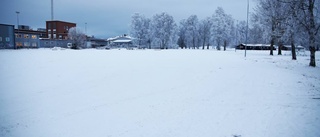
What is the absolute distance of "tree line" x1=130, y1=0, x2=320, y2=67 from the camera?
66.0 ft

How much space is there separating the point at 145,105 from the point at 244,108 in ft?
11.8

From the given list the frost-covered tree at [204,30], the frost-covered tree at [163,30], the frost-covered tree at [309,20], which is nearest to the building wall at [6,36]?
the frost-covered tree at [163,30]

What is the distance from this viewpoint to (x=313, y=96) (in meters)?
9.59

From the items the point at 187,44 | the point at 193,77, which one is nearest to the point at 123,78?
the point at 193,77

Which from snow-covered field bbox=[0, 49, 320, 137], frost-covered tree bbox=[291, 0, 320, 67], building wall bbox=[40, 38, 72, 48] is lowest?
snow-covered field bbox=[0, 49, 320, 137]

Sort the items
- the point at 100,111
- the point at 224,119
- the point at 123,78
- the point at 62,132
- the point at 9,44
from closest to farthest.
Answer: the point at 62,132, the point at 224,119, the point at 100,111, the point at 123,78, the point at 9,44

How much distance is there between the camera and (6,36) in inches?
2199

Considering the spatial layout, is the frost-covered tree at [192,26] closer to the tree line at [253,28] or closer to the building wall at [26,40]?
the tree line at [253,28]

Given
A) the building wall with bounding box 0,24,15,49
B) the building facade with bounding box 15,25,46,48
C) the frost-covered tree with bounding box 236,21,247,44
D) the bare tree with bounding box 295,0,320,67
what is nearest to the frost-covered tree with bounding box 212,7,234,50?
the frost-covered tree with bounding box 236,21,247,44

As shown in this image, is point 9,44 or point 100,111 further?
point 9,44

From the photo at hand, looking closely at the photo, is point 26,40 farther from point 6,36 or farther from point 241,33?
point 241,33

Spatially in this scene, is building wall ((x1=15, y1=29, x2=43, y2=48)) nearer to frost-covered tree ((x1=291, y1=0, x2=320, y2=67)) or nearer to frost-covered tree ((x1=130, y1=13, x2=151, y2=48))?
frost-covered tree ((x1=130, y1=13, x2=151, y2=48))

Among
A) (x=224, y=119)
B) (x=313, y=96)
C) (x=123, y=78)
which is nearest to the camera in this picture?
(x=224, y=119)

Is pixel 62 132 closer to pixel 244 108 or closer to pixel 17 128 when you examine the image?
pixel 17 128
